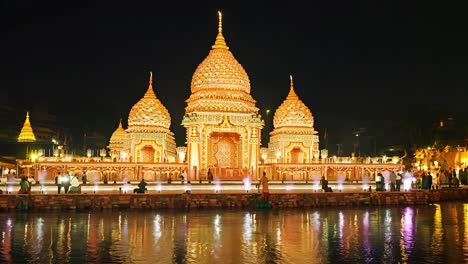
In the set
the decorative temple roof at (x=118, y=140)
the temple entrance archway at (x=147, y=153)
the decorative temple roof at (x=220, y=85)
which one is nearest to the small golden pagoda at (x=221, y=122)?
the decorative temple roof at (x=220, y=85)

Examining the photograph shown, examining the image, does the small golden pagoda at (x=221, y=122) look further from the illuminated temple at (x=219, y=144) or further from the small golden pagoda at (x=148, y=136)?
the small golden pagoda at (x=148, y=136)

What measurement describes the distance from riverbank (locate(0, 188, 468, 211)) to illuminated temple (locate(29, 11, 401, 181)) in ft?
54.0

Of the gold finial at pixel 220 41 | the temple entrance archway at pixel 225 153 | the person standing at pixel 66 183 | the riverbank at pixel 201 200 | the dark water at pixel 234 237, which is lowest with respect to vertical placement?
the dark water at pixel 234 237

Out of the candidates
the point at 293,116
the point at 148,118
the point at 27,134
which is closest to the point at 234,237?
the point at 148,118

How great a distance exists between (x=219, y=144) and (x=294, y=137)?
9.89 m

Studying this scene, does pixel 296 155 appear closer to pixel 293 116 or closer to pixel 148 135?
pixel 293 116

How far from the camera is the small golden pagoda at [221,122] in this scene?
149ft

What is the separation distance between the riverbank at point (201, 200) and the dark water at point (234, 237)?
1797mm

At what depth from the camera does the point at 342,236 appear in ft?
53.4

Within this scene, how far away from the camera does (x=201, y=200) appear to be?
27.0 meters

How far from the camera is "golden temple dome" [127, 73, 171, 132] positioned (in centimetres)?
5162

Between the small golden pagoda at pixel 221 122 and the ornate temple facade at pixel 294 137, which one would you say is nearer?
the small golden pagoda at pixel 221 122

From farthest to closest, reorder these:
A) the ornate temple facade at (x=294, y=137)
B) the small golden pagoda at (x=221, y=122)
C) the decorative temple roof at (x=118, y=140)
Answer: the decorative temple roof at (x=118, y=140)
the ornate temple facade at (x=294, y=137)
the small golden pagoda at (x=221, y=122)

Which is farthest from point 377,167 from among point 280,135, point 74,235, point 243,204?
point 74,235
